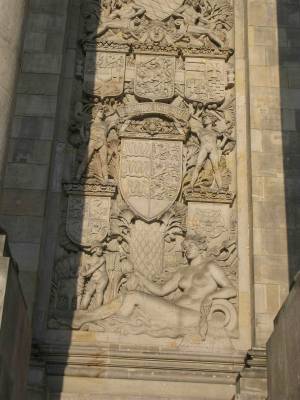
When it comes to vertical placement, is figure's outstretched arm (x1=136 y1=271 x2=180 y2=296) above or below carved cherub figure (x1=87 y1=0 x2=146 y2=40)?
below

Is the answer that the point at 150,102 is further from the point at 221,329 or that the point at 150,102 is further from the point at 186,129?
the point at 221,329

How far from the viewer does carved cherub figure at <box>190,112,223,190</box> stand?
1255 centimetres

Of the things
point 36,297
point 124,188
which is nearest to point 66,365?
point 36,297

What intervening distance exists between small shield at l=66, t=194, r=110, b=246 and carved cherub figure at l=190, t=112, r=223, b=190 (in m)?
1.65

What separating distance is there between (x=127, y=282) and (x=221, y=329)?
1.71m

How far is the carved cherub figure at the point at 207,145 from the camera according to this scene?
1255 centimetres

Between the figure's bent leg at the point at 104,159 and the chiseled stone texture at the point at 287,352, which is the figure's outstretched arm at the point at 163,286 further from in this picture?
the chiseled stone texture at the point at 287,352

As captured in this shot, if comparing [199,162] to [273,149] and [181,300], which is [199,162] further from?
[181,300]

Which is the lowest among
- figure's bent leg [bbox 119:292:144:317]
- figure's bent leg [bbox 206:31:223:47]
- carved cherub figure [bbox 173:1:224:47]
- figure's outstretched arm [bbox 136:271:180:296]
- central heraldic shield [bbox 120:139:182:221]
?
figure's bent leg [bbox 119:292:144:317]

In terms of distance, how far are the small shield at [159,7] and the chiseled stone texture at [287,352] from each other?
778cm

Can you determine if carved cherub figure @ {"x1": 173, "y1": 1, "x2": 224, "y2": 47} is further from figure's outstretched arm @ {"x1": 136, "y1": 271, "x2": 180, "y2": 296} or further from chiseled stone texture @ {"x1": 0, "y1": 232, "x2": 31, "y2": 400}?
chiseled stone texture @ {"x1": 0, "y1": 232, "x2": 31, "y2": 400}

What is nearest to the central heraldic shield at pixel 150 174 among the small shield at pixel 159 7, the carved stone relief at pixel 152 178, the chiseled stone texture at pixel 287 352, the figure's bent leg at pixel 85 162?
the carved stone relief at pixel 152 178

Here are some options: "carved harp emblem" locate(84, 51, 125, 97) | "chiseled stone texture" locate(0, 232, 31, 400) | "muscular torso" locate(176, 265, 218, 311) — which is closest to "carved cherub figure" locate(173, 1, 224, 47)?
"carved harp emblem" locate(84, 51, 125, 97)

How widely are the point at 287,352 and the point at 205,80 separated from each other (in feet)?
22.6
